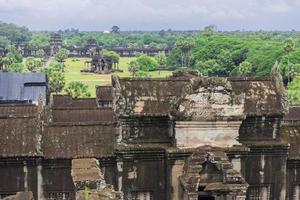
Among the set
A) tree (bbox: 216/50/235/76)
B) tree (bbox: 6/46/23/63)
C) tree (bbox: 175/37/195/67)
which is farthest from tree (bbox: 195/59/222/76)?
tree (bbox: 6/46/23/63)

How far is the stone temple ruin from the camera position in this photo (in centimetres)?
1845

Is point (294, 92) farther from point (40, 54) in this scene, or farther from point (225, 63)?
point (40, 54)

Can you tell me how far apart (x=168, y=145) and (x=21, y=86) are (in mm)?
43337

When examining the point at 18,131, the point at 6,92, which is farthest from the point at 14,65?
the point at 18,131

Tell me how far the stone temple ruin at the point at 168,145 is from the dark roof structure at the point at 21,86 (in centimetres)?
3891

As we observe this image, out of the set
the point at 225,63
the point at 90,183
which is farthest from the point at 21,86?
the point at 225,63

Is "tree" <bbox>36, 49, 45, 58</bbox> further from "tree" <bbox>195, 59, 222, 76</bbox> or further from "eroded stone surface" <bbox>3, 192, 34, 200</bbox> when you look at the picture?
"eroded stone surface" <bbox>3, 192, 34, 200</bbox>

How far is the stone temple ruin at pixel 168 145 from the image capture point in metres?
18.5

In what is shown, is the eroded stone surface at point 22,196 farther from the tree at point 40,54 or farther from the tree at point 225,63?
the tree at point 40,54

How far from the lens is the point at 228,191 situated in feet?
56.5

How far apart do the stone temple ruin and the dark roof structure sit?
1532 inches

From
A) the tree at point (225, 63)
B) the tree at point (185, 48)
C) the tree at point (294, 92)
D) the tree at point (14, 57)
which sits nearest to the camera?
the tree at point (294, 92)

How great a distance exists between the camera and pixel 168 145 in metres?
19.1

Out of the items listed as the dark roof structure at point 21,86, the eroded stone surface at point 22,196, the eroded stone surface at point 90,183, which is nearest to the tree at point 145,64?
the dark roof structure at point 21,86
